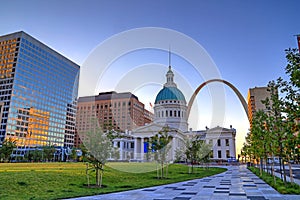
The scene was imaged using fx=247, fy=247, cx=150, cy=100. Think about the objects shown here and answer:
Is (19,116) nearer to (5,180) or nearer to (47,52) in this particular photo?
(47,52)

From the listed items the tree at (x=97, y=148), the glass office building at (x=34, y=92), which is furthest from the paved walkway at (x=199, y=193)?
the glass office building at (x=34, y=92)

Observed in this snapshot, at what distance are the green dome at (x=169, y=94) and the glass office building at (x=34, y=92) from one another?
59682 millimetres

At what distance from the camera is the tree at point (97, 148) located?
1844 centimetres

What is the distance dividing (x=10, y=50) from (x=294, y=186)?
131 meters

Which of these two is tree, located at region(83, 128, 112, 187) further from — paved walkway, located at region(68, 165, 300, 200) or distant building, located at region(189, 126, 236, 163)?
distant building, located at region(189, 126, 236, 163)

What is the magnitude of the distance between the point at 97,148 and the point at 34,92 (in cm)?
11917

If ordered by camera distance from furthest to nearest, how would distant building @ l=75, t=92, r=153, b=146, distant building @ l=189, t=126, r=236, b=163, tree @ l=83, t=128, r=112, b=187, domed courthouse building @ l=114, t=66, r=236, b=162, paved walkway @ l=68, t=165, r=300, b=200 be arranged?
distant building @ l=75, t=92, r=153, b=146 → distant building @ l=189, t=126, r=236, b=163 → domed courthouse building @ l=114, t=66, r=236, b=162 → tree @ l=83, t=128, r=112, b=187 → paved walkway @ l=68, t=165, r=300, b=200

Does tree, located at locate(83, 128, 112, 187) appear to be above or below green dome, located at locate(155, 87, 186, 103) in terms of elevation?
below

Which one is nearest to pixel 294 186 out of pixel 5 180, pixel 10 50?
pixel 5 180

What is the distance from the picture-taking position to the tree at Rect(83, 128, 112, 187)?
1844 centimetres

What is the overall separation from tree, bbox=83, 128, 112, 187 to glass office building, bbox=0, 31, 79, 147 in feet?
349

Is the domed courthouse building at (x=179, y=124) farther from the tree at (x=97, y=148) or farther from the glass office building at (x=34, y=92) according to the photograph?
the tree at (x=97, y=148)

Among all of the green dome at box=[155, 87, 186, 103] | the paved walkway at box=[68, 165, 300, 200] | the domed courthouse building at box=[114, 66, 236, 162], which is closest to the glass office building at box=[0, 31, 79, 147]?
the domed courthouse building at box=[114, 66, 236, 162]

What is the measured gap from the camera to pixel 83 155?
18.6 metres
